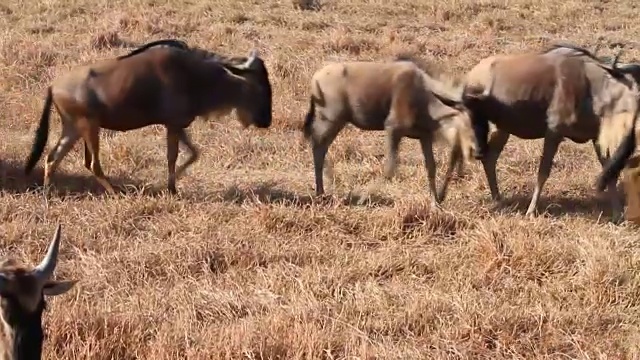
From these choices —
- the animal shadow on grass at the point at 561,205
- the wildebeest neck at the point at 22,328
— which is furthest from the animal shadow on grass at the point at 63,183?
the wildebeest neck at the point at 22,328

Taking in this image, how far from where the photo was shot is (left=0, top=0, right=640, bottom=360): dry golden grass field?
5.12m

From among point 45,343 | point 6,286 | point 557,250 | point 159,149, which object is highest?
point 6,286

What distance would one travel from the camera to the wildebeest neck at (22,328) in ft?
12.4

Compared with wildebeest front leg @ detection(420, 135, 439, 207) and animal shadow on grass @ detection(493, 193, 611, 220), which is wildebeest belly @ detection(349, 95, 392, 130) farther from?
animal shadow on grass @ detection(493, 193, 611, 220)

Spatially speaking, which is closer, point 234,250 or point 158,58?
point 234,250

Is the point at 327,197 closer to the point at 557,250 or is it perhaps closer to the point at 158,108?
the point at 158,108

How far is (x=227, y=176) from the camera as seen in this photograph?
8.87 metres

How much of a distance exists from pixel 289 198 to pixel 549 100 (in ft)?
7.27

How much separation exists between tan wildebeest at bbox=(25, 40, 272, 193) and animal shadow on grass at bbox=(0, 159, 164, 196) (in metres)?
0.12

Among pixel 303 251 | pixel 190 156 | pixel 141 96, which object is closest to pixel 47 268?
pixel 303 251

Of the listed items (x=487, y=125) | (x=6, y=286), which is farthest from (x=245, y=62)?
(x=6, y=286)

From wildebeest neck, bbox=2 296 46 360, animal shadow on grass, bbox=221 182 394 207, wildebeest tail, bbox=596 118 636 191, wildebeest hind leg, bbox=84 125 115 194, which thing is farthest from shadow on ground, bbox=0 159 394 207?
wildebeest neck, bbox=2 296 46 360

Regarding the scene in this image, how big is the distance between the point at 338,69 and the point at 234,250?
2.49m

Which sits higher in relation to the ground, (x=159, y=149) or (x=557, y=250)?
(x=557, y=250)
